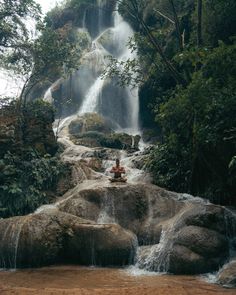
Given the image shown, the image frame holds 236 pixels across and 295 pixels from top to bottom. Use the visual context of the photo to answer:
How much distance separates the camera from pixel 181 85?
14461 mm

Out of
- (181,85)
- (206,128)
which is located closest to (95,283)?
(206,128)

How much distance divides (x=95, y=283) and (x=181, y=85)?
341 inches

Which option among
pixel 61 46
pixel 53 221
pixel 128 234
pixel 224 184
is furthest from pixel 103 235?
pixel 61 46

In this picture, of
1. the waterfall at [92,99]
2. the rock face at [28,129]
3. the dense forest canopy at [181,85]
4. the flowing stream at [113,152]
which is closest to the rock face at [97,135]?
the flowing stream at [113,152]

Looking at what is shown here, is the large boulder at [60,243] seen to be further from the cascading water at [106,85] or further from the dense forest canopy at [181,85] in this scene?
the cascading water at [106,85]

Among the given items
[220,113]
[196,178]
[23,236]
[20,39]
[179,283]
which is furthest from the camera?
[20,39]

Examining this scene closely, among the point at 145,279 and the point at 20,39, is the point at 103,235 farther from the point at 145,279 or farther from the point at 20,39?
the point at 20,39

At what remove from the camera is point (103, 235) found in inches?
405

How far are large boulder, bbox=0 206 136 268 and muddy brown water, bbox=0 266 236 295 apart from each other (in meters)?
0.43

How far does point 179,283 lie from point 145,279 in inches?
32.7

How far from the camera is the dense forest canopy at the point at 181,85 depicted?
39.1ft

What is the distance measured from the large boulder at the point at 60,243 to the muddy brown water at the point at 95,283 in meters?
0.43

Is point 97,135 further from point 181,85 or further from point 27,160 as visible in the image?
point 181,85

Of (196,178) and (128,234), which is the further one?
(196,178)
